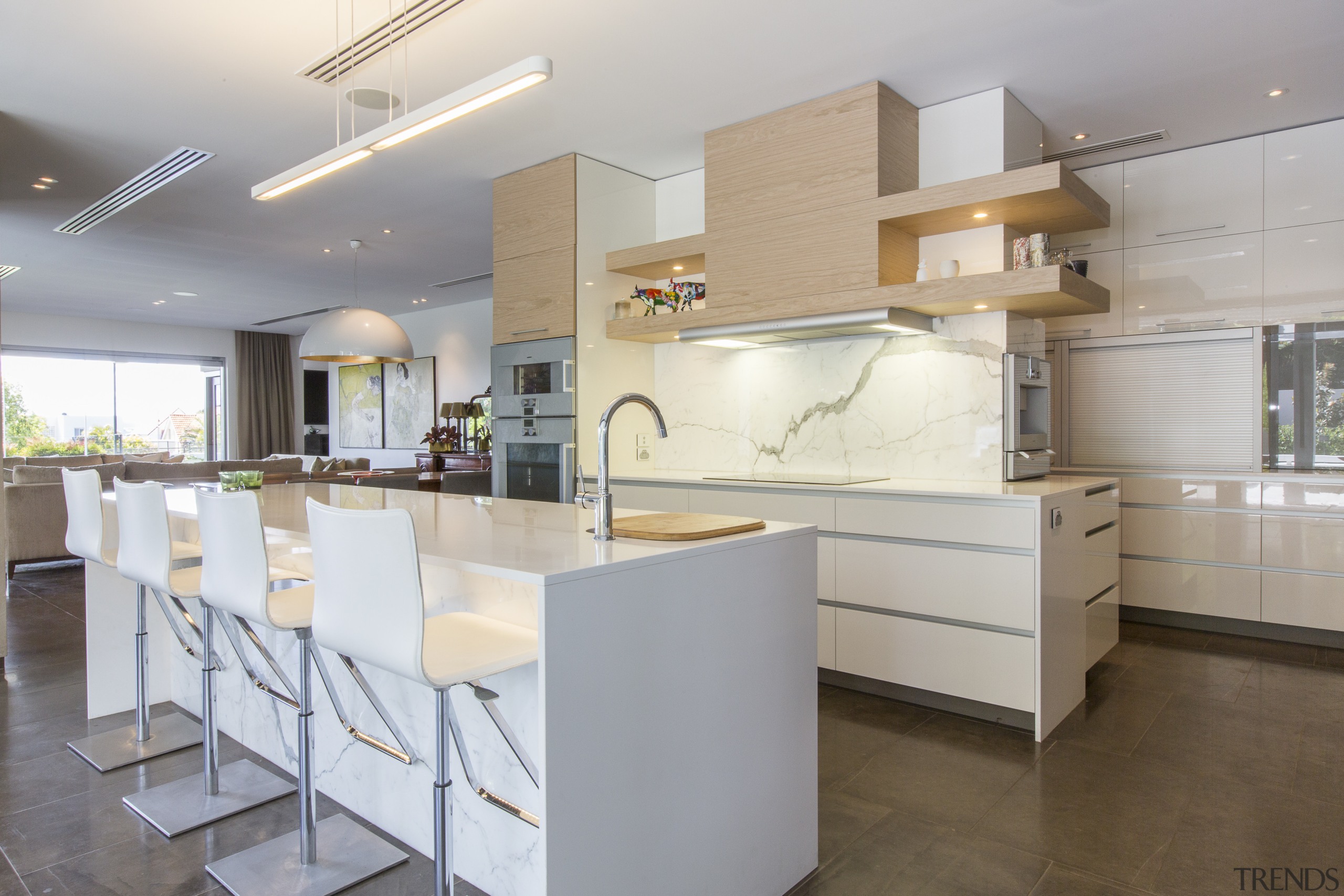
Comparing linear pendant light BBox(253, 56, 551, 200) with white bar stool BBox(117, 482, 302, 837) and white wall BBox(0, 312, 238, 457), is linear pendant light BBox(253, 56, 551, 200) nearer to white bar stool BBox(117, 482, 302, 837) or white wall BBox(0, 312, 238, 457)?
white bar stool BBox(117, 482, 302, 837)

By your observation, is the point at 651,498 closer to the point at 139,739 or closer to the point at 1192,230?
the point at 139,739

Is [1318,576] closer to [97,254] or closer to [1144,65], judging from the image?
[1144,65]

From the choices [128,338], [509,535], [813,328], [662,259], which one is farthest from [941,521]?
[128,338]

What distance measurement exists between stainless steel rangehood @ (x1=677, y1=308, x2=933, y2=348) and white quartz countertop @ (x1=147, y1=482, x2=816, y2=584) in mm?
1505

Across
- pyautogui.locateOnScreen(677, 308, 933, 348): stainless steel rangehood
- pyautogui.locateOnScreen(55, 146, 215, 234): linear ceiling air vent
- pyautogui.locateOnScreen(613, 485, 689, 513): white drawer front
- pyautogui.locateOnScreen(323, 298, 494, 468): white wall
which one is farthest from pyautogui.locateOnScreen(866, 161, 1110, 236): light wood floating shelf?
pyautogui.locateOnScreen(323, 298, 494, 468): white wall

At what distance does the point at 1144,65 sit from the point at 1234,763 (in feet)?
8.69

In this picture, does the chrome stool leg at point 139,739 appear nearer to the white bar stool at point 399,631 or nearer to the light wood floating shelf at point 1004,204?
the white bar stool at point 399,631

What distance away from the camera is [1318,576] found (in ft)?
12.2

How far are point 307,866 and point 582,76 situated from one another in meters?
2.97

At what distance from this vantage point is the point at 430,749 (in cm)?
203

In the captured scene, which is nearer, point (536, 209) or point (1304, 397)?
point (1304, 397)

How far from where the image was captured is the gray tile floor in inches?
75.1

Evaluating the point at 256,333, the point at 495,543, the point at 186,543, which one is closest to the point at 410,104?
the point at 186,543

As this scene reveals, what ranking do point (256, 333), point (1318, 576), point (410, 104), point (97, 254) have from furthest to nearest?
point (256, 333) → point (97, 254) → point (1318, 576) → point (410, 104)
